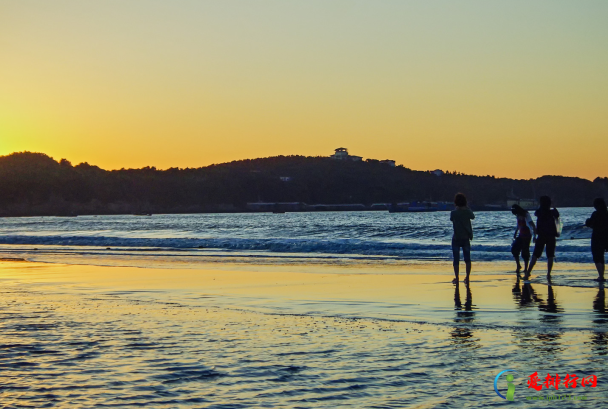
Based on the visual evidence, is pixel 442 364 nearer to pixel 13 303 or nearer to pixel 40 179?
pixel 13 303

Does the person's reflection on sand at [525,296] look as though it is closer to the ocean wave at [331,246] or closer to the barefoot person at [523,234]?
the barefoot person at [523,234]

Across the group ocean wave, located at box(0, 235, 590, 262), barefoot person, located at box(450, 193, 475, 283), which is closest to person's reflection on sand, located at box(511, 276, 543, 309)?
barefoot person, located at box(450, 193, 475, 283)

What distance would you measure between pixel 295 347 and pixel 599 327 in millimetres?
3778

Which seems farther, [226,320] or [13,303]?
[13,303]

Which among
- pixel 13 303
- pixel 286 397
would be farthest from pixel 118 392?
pixel 13 303

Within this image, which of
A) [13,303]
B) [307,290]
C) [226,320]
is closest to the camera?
[226,320]

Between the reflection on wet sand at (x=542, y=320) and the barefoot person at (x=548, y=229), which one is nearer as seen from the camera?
the reflection on wet sand at (x=542, y=320)

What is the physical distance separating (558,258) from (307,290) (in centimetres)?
1112

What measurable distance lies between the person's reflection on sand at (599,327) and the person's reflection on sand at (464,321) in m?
1.20

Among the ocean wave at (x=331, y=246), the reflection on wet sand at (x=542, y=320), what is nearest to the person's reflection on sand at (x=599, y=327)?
the reflection on wet sand at (x=542, y=320)

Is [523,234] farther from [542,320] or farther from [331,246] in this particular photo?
[331,246]

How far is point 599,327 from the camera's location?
7852mm

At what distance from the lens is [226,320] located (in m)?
8.63

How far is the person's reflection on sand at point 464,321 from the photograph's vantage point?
23.1 ft
